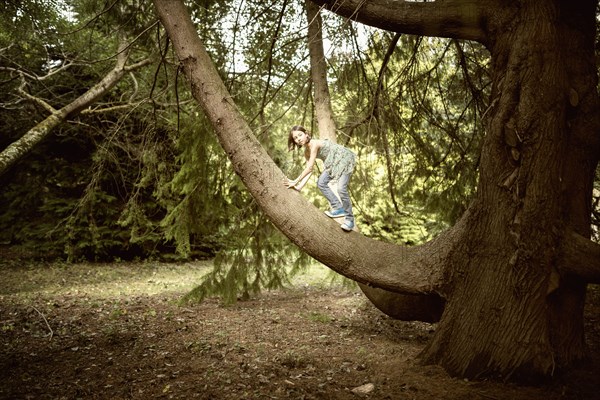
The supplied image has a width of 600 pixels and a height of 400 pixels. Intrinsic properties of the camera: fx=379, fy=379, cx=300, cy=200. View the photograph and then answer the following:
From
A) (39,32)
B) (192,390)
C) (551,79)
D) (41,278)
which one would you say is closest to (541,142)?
(551,79)

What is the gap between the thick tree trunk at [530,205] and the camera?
2.89m

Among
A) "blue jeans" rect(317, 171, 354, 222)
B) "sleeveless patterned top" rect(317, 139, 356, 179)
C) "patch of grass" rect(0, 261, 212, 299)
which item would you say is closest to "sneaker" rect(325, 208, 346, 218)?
"blue jeans" rect(317, 171, 354, 222)

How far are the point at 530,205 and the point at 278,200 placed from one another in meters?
1.98

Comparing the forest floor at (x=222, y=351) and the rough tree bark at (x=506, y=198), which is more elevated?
the rough tree bark at (x=506, y=198)

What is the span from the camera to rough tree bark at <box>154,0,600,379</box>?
290 cm

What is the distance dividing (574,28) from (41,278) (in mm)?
10319

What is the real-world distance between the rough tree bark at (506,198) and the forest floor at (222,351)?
0.41 meters

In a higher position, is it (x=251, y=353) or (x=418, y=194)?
(x=418, y=194)

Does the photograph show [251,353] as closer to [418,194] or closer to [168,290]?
[418,194]

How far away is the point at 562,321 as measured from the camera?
316cm

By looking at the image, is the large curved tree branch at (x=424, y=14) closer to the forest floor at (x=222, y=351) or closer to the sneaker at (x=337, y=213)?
the sneaker at (x=337, y=213)

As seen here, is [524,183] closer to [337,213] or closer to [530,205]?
[530,205]

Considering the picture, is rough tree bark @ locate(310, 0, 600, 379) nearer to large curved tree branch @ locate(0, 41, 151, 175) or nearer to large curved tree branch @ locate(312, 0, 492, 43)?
large curved tree branch @ locate(312, 0, 492, 43)

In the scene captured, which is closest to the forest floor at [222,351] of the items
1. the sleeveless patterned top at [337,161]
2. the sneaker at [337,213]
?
the sneaker at [337,213]
